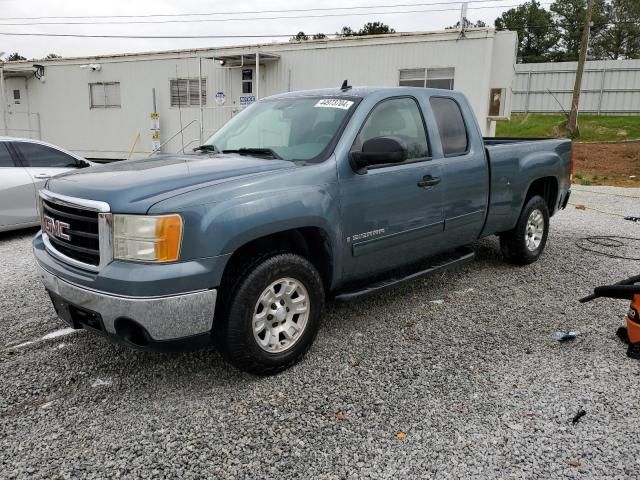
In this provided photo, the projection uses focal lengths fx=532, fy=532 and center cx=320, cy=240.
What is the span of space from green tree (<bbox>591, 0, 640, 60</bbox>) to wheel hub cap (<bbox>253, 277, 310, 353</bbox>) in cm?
5604

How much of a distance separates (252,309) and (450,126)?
270 cm

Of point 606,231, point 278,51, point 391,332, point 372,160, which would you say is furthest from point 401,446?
point 278,51

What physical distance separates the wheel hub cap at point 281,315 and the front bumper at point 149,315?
356mm

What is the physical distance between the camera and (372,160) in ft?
12.3

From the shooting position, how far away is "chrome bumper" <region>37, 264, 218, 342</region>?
288 cm

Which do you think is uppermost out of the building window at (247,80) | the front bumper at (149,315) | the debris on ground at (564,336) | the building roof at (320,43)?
the building roof at (320,43)

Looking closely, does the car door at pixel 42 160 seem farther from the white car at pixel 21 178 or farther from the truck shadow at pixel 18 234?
the truck shadow at pixel 18 234

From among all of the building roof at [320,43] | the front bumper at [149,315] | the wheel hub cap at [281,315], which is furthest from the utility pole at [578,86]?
the front bumper at [149,315]

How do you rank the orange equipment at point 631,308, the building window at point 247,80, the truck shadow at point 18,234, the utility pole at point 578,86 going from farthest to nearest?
the utility pole at point 578,86, the building window at point 247,80, the truck shadow at point 18,234, the orange equipment at point 631,308

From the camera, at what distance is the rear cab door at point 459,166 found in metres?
4.62

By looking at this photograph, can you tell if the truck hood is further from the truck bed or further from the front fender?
the truck bed

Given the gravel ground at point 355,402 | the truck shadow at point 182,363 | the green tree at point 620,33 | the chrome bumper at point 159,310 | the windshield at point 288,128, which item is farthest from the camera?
→ the green tree at point 620,33

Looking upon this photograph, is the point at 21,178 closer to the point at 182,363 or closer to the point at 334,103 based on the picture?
the point at 182,363

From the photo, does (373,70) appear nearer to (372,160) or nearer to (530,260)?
(530,260)
